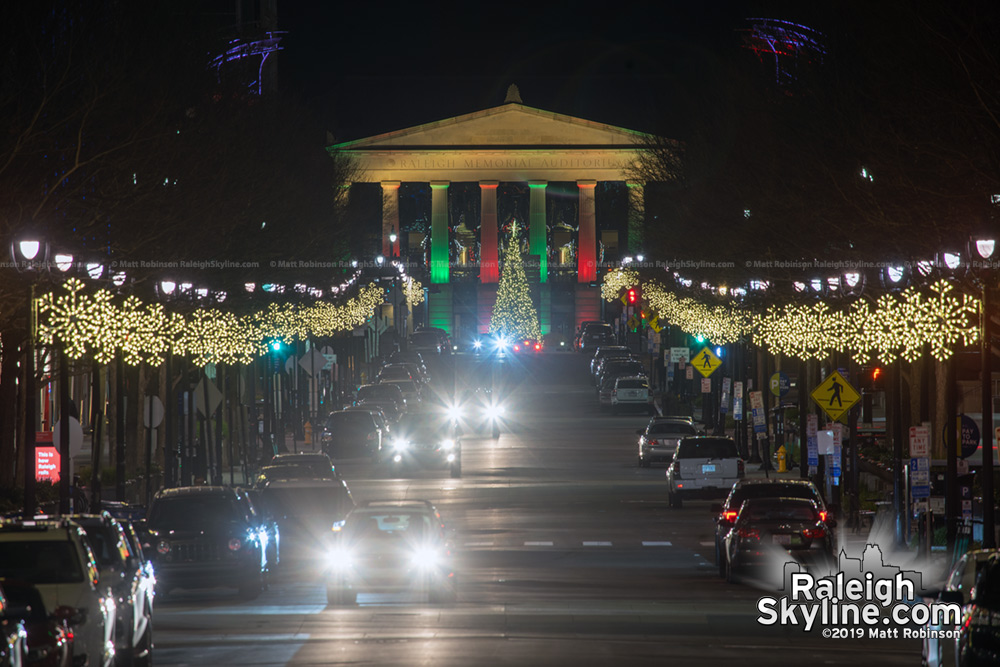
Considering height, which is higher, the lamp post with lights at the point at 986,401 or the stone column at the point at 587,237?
the stone column at the point at 587,237

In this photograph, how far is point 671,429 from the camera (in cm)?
4934

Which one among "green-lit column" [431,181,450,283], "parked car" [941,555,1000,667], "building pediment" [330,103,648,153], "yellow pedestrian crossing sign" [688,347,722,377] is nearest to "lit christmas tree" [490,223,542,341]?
"green-lit column" [431,181,450,283]

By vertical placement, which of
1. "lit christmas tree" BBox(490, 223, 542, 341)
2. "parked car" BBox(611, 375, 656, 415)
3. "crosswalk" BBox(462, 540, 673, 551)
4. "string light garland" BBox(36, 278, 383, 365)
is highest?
"lit christmas tree" BBox(490, 223, 542, 341)

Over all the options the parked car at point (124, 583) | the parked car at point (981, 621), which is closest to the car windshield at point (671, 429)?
the parked car at point (124, 583)

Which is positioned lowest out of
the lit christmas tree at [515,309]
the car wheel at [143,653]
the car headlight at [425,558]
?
the car wheel at [143,653]

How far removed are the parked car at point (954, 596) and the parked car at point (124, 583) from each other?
23.9 ft

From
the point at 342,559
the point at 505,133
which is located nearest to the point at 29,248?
the point at 342,559

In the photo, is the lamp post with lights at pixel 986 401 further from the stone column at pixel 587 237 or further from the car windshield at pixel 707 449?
the stone column at pixel 587 237

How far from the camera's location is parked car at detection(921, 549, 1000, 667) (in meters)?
13.3

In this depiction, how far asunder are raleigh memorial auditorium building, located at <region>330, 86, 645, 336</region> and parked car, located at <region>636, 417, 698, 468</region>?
93910 mm

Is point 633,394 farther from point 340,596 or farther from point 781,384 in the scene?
point 340,596

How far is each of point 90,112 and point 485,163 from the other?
391ft

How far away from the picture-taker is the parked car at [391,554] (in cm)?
2231

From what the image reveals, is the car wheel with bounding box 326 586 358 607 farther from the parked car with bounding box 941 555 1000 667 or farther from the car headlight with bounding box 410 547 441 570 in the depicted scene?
the parked car with bounding box 941 555 1000 667
